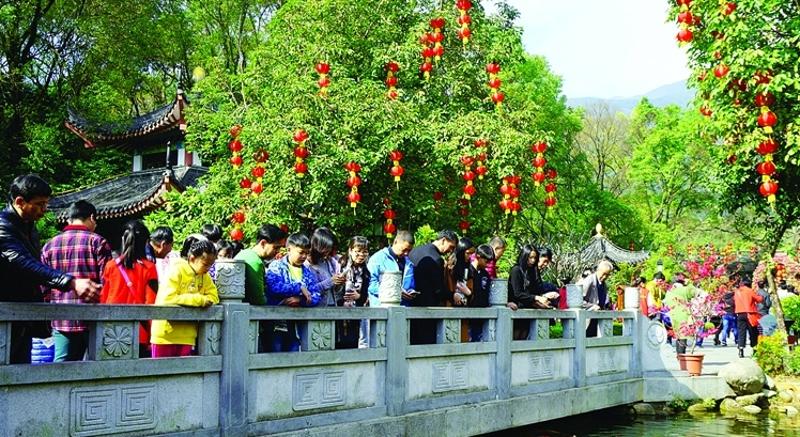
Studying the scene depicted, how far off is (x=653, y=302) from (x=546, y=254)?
323 inches

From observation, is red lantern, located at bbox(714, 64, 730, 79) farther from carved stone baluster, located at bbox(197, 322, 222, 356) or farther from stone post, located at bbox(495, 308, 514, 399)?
carved stone baluster, located at bbox(197, 322, 222, 356)

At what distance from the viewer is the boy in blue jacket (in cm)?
722

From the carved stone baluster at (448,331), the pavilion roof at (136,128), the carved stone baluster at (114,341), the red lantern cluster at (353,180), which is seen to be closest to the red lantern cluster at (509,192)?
the red lantern cluster at (353,180)

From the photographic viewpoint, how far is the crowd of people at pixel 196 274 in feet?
17.6

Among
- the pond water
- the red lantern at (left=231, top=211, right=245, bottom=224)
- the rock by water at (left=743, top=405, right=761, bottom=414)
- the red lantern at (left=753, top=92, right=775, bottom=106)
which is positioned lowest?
the pond water

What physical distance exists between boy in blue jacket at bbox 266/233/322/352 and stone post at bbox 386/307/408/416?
96 centimetres

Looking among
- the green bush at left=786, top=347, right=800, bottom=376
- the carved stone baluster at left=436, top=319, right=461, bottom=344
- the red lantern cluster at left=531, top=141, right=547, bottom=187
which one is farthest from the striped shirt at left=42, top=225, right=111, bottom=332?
the green bush at left=786, top=347, right=800, bottom=376

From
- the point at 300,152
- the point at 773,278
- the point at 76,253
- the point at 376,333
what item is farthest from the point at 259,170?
→ the point at 773,278

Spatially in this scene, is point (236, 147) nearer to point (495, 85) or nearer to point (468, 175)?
point (468, 175)

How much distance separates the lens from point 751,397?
518 inches

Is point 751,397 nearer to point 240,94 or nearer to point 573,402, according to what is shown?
point 573,402

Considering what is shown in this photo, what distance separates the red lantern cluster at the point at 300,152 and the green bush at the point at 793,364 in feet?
28.3

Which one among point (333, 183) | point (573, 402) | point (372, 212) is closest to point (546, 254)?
point (573, 402)

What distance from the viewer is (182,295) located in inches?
243
